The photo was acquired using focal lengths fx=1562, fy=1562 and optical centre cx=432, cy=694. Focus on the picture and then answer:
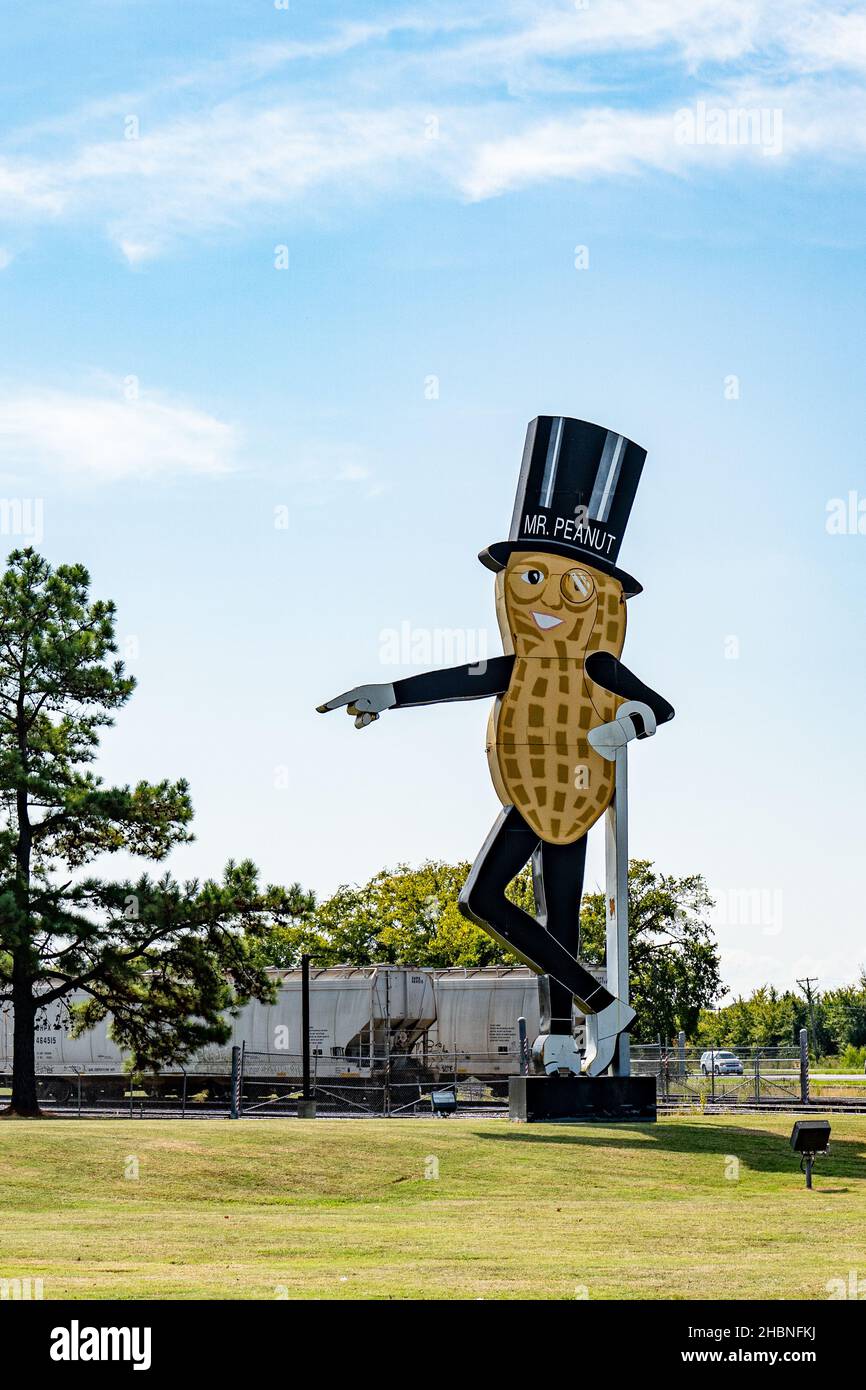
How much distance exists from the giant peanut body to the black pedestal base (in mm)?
3827

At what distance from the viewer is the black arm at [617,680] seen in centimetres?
2544

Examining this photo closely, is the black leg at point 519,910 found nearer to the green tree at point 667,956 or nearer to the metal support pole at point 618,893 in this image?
the metal support pole at point 618,893

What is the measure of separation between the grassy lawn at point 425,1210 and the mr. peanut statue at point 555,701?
8.80 ft

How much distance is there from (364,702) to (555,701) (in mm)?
3226

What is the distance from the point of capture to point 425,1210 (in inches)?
659

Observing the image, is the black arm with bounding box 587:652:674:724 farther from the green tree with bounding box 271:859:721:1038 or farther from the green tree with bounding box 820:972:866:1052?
the green tree with bounding box 820:972:866:1052

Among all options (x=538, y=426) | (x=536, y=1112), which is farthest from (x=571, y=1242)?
(x=538, y=426)

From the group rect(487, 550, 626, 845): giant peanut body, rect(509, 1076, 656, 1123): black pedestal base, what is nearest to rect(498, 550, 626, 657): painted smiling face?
→ rect(487, 550, 626, 845): giant peanut body

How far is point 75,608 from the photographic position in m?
33.0

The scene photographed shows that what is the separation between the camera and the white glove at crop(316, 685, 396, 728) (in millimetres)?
23906

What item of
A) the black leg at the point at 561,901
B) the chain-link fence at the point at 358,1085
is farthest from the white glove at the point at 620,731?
the chain-link fence at the point at 358,1085
